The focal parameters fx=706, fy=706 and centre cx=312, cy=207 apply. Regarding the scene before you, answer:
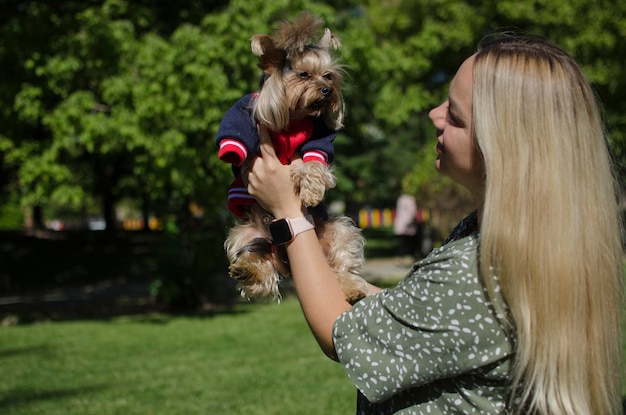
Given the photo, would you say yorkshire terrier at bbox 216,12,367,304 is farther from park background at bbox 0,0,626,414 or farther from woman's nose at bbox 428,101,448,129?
woman's nose at bbox 428,101,448,129

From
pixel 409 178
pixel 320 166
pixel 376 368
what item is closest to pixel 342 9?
pixel 409 178

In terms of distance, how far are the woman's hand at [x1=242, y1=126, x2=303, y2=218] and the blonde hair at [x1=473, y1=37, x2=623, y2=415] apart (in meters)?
0.85

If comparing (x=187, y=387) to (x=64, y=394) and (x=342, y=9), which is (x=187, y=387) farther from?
(x=342, y=9)

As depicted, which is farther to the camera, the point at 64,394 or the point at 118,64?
the point at 118,64

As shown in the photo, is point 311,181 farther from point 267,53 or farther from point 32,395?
point 32,395

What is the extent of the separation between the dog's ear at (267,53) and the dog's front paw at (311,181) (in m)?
0.67

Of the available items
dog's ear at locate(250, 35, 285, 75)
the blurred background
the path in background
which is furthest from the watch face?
the path in background

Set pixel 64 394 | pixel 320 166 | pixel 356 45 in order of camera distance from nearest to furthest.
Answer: pixel 320 166 < pixel 64 394 < pixel 356 45

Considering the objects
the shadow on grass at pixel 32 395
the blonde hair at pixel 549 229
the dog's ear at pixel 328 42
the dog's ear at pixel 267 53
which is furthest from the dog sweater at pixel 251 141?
the shadow on grass at pixel 32 395

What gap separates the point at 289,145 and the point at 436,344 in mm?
1466

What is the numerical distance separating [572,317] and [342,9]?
51.8 ft

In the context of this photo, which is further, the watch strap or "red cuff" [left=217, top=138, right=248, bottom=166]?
"red cuff" [left=217, top=138, right=248, bottom=166]

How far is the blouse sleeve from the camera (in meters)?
1.94

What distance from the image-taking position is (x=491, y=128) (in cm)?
198
